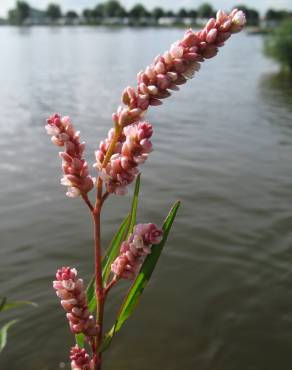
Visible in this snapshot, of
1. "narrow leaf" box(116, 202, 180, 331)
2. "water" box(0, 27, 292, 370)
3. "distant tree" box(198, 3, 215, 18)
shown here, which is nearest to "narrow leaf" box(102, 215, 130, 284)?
"narrow leaf" box(116, 202, 180, 331)

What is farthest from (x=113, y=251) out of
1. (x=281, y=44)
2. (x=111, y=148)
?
(x=281, y=44)

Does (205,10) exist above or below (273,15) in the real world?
above

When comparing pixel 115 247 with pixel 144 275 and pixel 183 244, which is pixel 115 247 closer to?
pixel 144 275

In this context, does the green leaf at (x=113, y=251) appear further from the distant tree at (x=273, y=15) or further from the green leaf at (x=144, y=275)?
the distant tree at (x=273, y=15)

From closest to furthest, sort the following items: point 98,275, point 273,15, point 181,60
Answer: point 181,60, point 98,275, point 273,15

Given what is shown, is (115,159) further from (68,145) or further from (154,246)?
(154,246)

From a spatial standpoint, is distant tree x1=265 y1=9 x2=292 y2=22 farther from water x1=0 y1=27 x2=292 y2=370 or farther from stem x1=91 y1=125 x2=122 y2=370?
stem x1=91 y1=125 x2=122 y2=370
